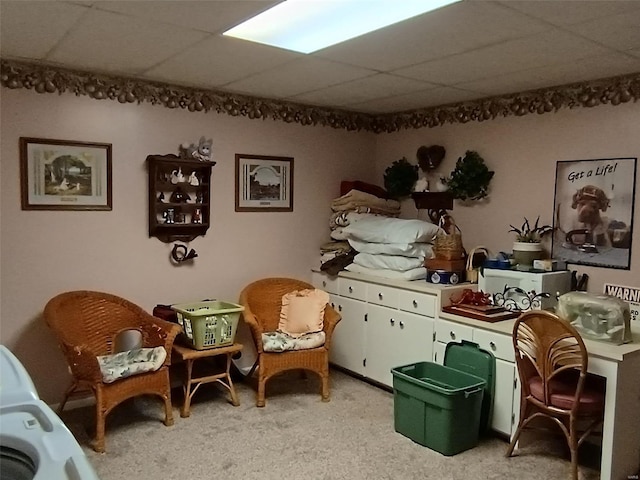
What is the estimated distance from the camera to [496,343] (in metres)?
3.29

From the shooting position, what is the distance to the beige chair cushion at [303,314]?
400 centimetres

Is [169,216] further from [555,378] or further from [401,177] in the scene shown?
[555,378]

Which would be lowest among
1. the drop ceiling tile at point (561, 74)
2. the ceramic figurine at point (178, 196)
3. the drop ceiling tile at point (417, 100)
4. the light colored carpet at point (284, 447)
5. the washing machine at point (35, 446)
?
the light colored carpet at point (284, 447)

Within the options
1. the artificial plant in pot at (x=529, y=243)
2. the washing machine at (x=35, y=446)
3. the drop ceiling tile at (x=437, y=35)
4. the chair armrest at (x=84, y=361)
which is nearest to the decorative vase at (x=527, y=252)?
the artificial plant in pot at (x=529, y=243)

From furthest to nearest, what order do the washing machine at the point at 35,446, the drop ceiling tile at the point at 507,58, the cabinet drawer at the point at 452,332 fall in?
1. the cabinet drawer at the point at 452,332
2. the drop ceiling tile at the point at 507,58
3. the washing machine at the point at 35,446

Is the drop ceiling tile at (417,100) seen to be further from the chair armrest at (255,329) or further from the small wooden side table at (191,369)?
the small wooden side table at (191,369)

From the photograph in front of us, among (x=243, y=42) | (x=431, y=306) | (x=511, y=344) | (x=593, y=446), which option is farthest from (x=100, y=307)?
(x=593, y=446)

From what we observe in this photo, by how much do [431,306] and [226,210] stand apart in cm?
171

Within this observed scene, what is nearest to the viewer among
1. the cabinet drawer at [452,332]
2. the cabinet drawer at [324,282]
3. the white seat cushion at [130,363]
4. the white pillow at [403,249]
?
the white seat cushion at [130,363]

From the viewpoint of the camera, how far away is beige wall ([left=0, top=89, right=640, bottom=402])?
341 centimetres

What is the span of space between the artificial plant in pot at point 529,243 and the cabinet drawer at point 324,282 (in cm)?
148

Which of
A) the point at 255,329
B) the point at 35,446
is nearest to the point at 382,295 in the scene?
the point at 255,329

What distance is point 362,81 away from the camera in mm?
3623

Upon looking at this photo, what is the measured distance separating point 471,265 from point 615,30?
1.97 m
